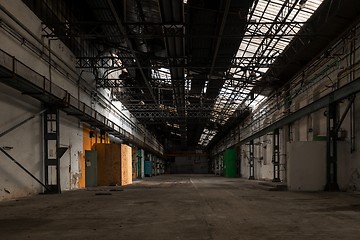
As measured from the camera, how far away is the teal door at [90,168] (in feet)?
76.6

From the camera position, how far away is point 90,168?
77.7 feet

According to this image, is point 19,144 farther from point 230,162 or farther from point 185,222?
point 230,162

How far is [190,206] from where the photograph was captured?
1088cm

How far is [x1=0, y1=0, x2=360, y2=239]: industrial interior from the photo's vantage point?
825 cm

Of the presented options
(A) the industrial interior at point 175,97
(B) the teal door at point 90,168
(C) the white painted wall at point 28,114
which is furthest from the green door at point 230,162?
(C) the white painted wall at point 28,114

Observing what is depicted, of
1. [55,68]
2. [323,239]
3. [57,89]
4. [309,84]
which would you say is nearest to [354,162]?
[309,84]

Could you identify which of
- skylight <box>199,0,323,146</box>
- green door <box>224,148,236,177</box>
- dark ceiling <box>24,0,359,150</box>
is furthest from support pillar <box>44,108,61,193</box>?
green door <box>224,148,236,177</box>

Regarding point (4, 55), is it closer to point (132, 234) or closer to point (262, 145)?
point (132, 234)

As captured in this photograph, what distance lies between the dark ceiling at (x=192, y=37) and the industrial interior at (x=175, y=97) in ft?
0.33

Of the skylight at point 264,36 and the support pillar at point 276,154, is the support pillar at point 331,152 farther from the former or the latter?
the support pillar at point 276,154

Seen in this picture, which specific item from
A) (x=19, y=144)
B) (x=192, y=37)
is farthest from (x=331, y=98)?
(x=19, y=144)

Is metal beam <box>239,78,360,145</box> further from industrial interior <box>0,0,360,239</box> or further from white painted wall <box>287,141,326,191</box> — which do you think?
white painted wall <box>287,141,326,191</box>

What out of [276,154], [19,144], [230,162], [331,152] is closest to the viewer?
[19,144]

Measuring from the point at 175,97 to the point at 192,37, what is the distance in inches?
541
